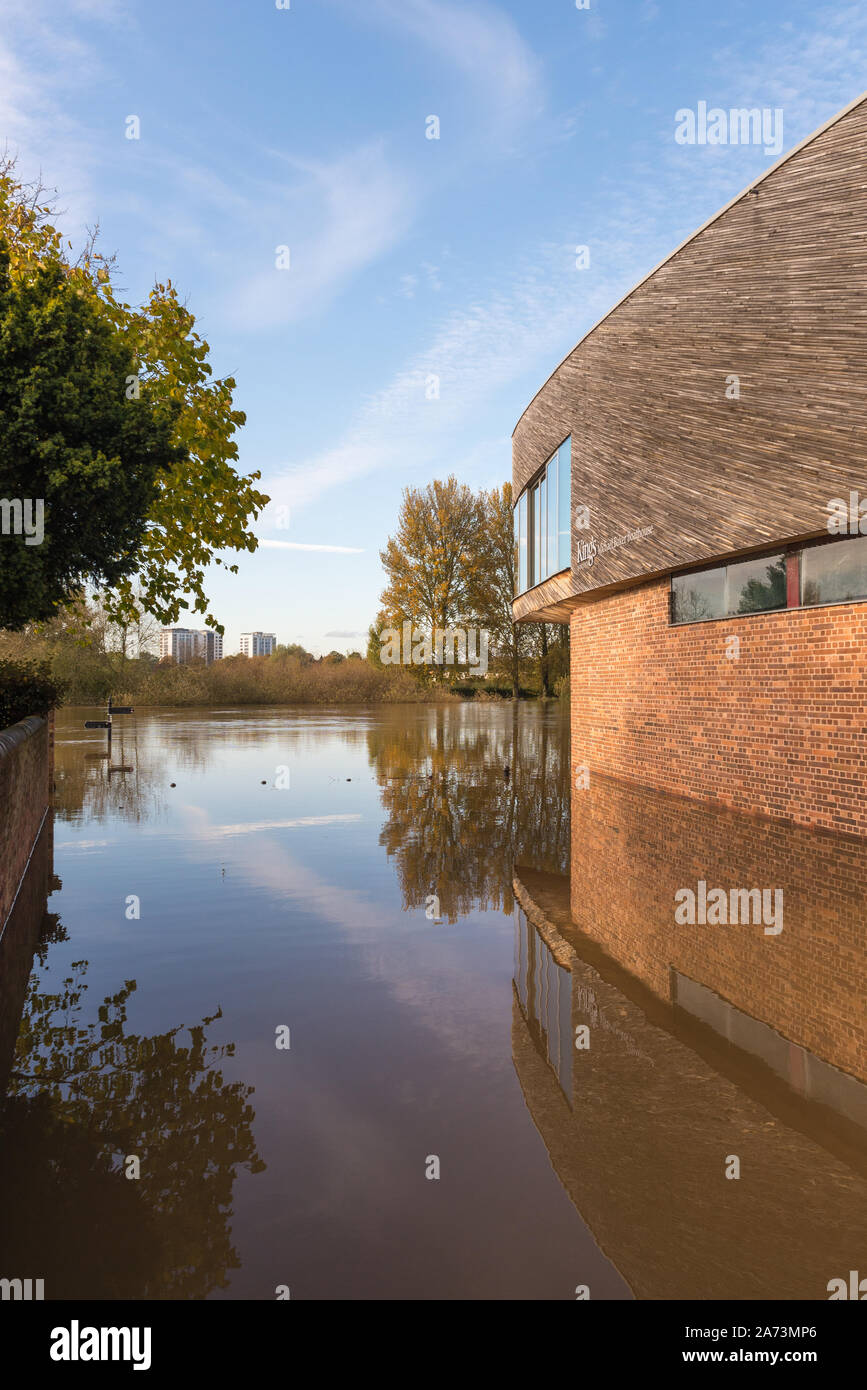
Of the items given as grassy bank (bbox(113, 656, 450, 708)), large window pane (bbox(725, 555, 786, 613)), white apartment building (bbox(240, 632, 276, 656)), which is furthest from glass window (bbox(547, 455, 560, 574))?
white apartment building (bbox(240, 632, 276, 656))

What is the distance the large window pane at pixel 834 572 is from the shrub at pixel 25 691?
11626mm

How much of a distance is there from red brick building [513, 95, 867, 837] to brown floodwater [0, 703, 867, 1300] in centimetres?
208

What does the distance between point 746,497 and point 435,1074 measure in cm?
980

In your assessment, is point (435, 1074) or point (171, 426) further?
point (171, 426)

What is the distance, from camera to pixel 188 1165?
141 inches

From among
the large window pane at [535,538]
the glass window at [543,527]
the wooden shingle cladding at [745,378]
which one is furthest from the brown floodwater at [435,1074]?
the large window pane at [535,538]

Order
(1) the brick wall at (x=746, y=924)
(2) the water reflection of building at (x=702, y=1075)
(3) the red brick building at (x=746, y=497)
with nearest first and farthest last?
(2) the water reflection of building at (x=702, y=1075) < (1) the brick wall at (x=746, y=924) < (3) the red brick building at (x=746, y=497)

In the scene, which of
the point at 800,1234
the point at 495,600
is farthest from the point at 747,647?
the point at 495,600

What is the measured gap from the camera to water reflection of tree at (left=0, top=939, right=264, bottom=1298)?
9.73ft

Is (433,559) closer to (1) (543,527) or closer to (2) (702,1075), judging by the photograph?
(1) (543,527)

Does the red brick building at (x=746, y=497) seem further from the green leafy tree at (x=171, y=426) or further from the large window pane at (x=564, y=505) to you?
the green leafy tree at (x=171, y=426)

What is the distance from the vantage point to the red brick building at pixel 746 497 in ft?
33.5

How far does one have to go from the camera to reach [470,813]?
13391 mm
